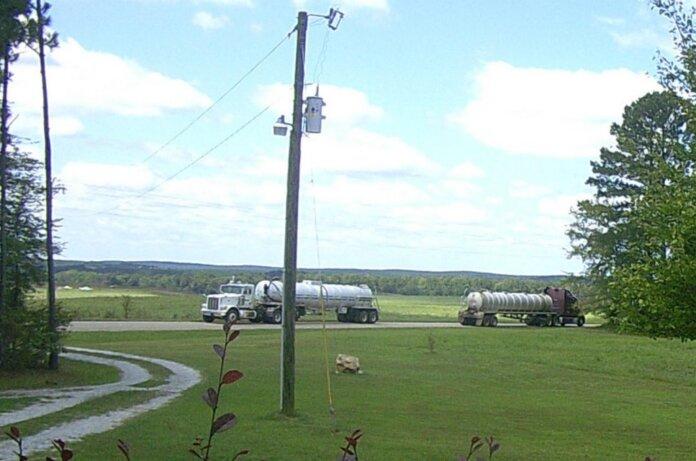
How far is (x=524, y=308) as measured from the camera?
72188 mm

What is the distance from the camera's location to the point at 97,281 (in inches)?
4434

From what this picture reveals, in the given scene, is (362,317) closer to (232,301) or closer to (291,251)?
(232,301)

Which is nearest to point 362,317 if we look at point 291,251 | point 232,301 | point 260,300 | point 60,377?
point 260,300

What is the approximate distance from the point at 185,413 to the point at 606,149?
51517 millimetres

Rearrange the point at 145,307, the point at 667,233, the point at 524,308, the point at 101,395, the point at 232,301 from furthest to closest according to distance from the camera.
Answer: the point at 145,307, the point at 524,308, the point at 232,301, the point at 101,395, the point at 667,233

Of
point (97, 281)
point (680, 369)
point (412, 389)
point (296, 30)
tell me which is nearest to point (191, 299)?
point (97, 281)

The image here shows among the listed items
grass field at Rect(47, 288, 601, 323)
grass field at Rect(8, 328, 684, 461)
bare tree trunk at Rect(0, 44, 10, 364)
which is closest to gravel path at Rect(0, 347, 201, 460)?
grass field at Rect(8, 328, 684, 461)

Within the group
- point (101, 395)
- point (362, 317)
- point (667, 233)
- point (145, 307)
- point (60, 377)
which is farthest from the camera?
point (145, 307)

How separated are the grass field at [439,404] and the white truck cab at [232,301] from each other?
607 inches

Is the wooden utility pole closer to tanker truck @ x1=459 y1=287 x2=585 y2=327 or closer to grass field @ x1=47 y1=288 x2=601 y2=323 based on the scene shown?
grass field @ x1=47 y1=288 x2=601 y2=323

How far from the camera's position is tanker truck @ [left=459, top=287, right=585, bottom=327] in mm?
69125

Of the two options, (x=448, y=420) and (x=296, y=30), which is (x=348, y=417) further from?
(x=296, y=30)

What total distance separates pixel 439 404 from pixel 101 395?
7484 millimetres

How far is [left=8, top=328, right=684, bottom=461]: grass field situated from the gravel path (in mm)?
544
